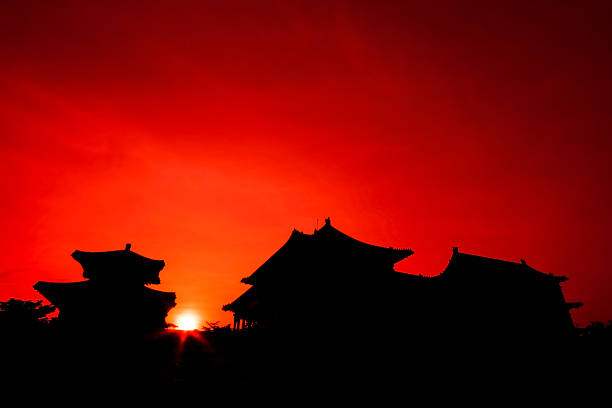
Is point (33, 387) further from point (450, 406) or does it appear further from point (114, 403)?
point (450, 406)

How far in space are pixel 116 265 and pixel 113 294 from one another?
1727 millimetres

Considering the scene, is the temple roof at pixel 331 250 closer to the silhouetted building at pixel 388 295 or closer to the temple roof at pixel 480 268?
the silhouetted building at pixel 388 295

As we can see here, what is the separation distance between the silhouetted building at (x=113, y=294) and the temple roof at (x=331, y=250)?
8481 millimetres

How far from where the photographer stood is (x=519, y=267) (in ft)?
80.6

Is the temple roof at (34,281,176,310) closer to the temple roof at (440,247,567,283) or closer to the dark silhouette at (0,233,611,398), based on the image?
the dark silhouette at (0,233,611,398)

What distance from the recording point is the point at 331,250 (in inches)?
674

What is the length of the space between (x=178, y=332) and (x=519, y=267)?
2467 cm

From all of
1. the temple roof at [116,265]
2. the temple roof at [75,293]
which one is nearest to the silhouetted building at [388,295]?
the temple roof at [116,265]

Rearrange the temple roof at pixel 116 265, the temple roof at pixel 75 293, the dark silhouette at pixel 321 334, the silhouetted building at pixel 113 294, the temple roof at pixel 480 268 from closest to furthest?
the dark silhouette at pixel 321 334 < the silhouetted building at pixel 113 294 < the temple roof at pixel 75 293 < the temple roof at pixel 116 265 < the temple roof at pixel 480 268

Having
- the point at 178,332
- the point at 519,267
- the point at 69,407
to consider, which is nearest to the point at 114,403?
the point at 69,407

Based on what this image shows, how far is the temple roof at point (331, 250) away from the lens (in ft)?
55.8

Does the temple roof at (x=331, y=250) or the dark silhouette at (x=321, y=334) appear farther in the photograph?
the temple roof at (x=331, y=250)

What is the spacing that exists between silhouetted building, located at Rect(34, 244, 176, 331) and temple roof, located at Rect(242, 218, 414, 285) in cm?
848

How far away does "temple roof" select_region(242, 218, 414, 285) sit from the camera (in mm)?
17000
